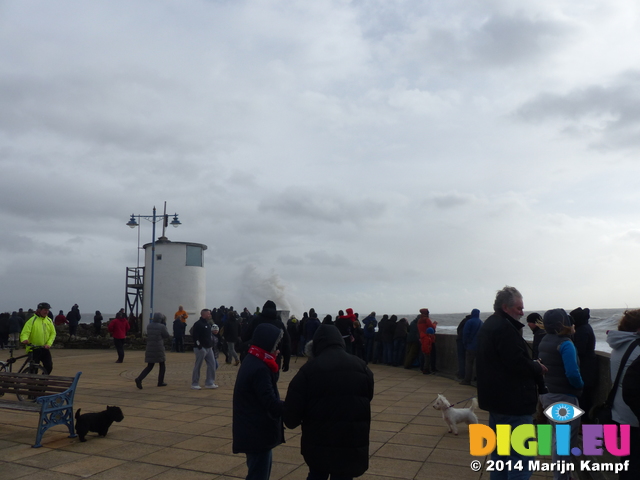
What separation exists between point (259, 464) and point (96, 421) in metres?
3.77

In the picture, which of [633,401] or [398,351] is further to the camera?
[398,351]

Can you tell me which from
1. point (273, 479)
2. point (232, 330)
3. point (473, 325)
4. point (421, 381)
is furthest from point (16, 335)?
point (273, 479)

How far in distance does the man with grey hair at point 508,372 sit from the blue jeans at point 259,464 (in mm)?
1771

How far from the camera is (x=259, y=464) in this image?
3.91m

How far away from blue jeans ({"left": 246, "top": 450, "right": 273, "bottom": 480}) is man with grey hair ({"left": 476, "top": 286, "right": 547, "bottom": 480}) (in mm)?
1771

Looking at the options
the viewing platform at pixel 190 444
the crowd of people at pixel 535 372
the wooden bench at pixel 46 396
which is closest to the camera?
the crowd of people at pixel 535 372

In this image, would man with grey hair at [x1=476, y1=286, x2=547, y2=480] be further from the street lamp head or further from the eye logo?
the street lamp head

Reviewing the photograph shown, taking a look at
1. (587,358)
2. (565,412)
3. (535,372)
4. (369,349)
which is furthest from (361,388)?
(369,349)

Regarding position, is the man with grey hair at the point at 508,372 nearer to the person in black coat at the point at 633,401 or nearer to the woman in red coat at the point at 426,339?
the person in black coat at the point at 633,401

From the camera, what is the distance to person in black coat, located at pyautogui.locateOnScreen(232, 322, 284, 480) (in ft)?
12.4

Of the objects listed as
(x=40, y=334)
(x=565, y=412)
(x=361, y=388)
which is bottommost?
(x=565, y=412)

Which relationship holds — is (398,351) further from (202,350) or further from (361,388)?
(361,388)

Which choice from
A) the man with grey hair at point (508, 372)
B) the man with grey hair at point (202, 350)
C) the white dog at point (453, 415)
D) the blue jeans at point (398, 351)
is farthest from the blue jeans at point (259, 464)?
the blue jeans at point (398, 351)

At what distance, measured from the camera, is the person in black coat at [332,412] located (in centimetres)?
336
